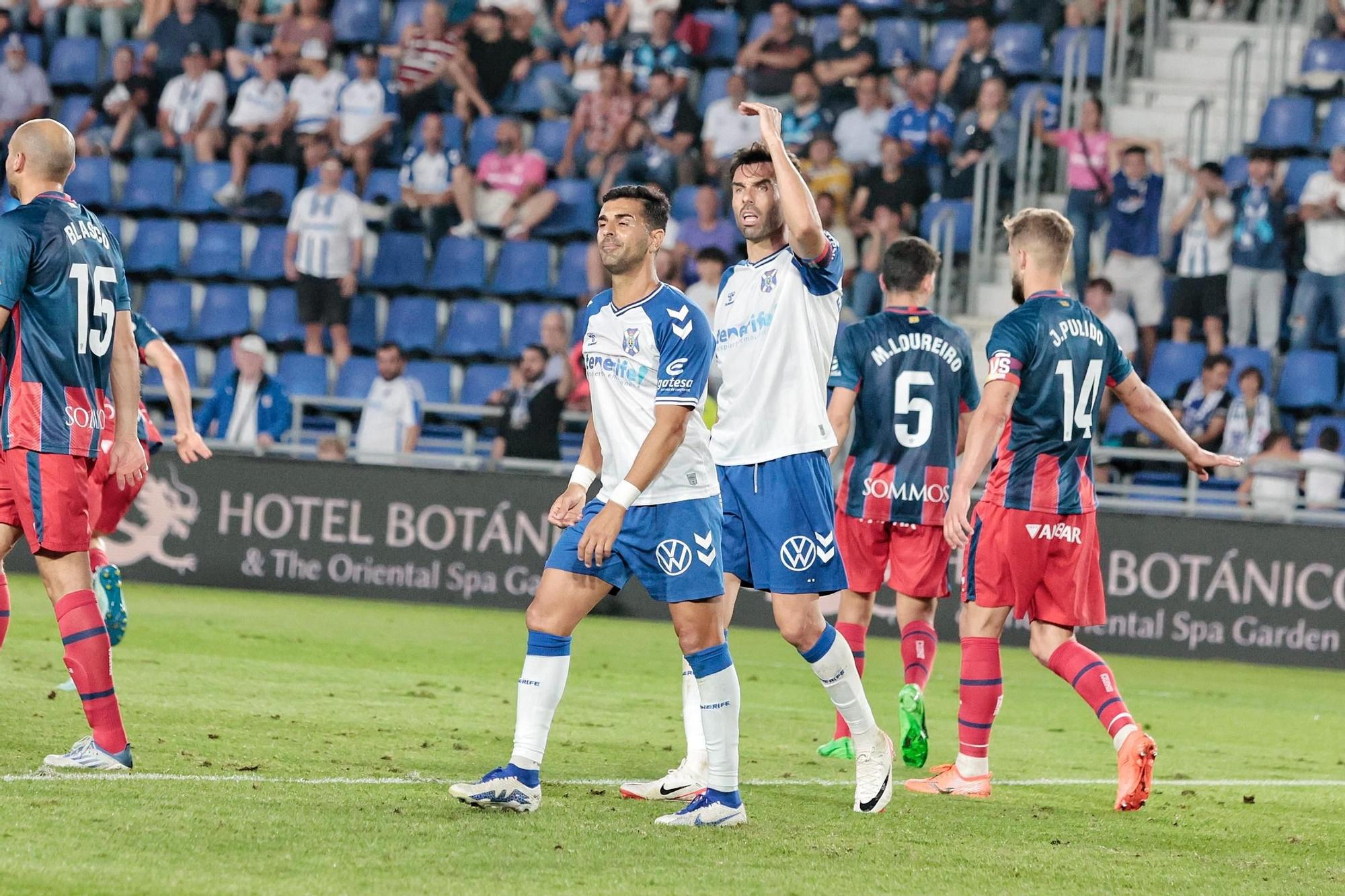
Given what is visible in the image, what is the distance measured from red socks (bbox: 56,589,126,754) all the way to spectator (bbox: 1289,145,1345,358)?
12352mm

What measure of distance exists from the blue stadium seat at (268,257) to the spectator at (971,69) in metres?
6.99

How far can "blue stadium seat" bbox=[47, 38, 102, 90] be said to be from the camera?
819 inches

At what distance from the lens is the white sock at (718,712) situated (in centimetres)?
585

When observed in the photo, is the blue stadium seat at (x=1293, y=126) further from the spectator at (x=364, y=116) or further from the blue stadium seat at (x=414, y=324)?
the spectator at (x=364, y=116)

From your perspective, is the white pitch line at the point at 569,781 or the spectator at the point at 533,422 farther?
the spectator at the point at 533,422

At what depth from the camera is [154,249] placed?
62.1ft

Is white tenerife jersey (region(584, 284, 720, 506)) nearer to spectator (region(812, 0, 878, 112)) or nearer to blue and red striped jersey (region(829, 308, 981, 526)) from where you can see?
blue and red striped jersey (region(829, 308, 981, 526))

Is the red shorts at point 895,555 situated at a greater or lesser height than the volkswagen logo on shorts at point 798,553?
lesser

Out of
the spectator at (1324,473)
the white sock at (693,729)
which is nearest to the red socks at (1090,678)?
the white sock at (693,729)

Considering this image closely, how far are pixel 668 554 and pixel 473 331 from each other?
12.2 m

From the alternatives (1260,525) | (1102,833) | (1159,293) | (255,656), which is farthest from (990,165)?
(1102,833)

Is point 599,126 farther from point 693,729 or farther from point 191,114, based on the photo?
point 693,729

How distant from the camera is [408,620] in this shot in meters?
13.1

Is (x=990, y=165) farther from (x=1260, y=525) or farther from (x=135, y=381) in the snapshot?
(x=135, y=381)
